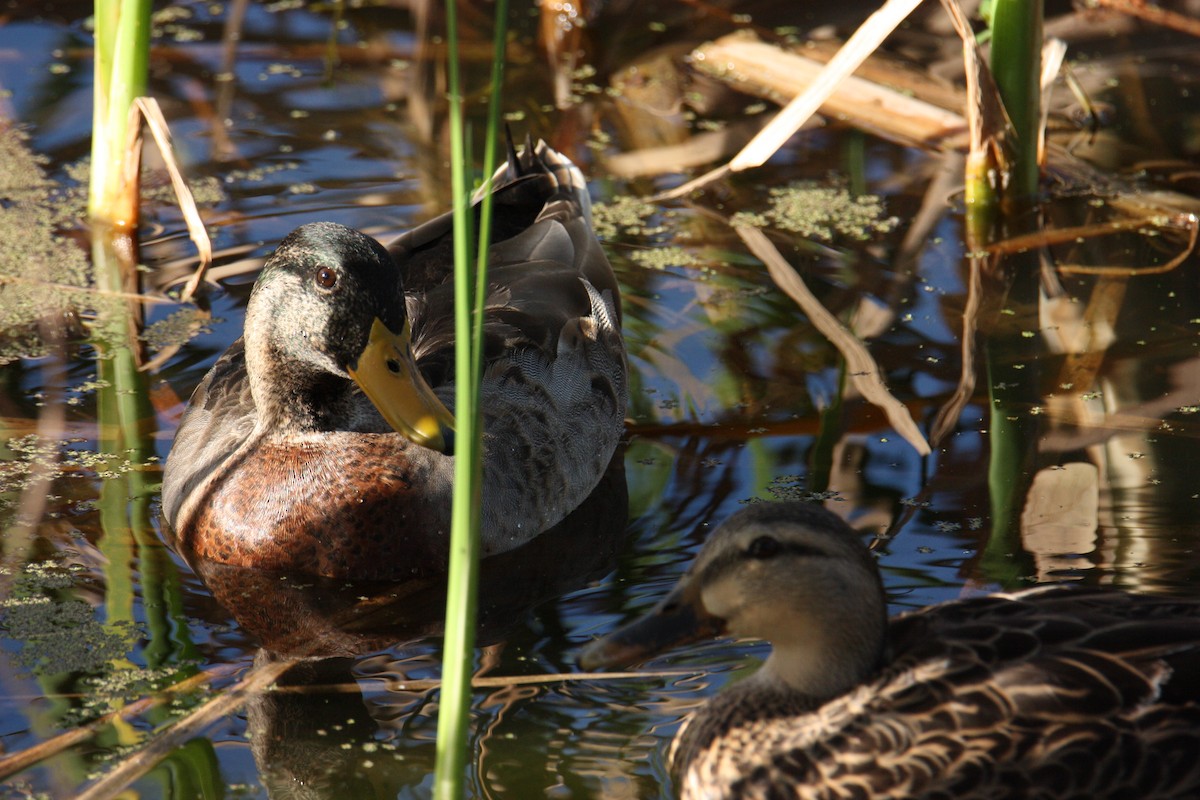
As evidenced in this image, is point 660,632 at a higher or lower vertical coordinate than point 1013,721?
higher

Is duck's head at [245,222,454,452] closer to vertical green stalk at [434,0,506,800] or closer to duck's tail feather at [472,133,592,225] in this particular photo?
duck's tail feather at [472,133,592,225]

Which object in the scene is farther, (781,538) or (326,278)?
(326,278)

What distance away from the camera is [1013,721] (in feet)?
11.8

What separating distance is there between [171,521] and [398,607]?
92 cm

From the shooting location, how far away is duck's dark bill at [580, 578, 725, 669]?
3896 millimetres

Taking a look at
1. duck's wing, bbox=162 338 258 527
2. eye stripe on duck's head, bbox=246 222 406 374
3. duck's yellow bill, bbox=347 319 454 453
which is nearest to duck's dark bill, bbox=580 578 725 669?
duck's yellow bill, bbox=347 319 454 453

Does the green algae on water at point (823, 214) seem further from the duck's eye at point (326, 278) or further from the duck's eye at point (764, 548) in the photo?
the duck's eye at point (764, 548)

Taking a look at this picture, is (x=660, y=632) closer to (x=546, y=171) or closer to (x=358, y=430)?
(x=358, y=430)

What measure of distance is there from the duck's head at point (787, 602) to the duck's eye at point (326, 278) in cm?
185

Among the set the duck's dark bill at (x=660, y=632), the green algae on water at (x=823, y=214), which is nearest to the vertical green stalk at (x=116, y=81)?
the green algae on water at (x=823, y=214)

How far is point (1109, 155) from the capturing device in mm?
8367

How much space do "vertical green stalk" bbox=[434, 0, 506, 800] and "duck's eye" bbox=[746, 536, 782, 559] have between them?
91 cm

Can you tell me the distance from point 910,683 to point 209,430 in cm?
297

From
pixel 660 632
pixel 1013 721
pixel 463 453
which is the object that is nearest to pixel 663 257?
pixel 660 632
